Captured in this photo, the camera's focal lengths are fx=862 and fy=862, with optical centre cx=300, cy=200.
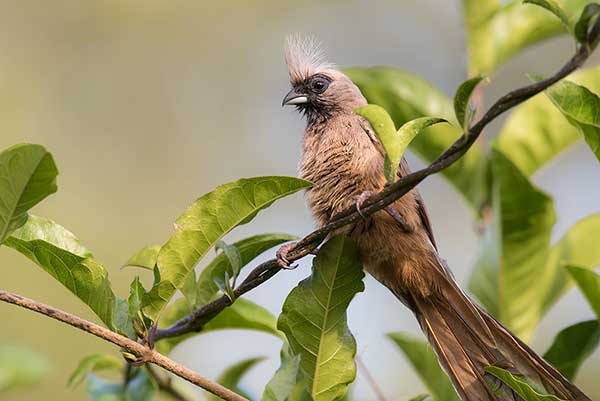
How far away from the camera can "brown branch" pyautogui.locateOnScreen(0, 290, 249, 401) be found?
7.21 feet

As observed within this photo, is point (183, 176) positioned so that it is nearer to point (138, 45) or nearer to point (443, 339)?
point (138, 45)

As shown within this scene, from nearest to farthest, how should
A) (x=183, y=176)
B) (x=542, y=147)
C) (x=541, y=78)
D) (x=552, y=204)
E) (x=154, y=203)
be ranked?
(x=541, y=78) < (x=552, y=204) < (x=542, y=147) < (x=154, y=203) < (x=183, y=176)

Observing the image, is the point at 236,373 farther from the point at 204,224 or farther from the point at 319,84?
the point at 319,84

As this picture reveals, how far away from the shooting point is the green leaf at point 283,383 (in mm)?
2311

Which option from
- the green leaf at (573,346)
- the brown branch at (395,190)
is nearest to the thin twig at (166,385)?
the brown branch at (395,190)

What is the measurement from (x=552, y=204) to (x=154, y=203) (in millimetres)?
7633

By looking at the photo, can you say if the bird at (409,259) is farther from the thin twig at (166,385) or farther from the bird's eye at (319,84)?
the thin twig at (166,385)

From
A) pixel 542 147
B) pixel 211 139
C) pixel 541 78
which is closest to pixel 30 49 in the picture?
pixel 211 139

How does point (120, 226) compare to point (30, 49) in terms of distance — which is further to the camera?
point (30, 49)

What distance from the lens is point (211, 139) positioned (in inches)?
Result: 475

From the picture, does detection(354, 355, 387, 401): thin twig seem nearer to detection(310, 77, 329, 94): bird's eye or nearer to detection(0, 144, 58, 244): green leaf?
detection(0, 144, 58, 244): green leaf

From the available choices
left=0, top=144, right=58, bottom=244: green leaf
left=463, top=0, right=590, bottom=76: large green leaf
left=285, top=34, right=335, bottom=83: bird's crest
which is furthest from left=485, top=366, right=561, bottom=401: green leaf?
left=285, top=34, right=335, bottom=83: bird's crest

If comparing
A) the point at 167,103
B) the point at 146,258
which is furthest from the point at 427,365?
the point at 167,103

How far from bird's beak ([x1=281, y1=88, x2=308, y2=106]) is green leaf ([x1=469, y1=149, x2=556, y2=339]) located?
1.63m
